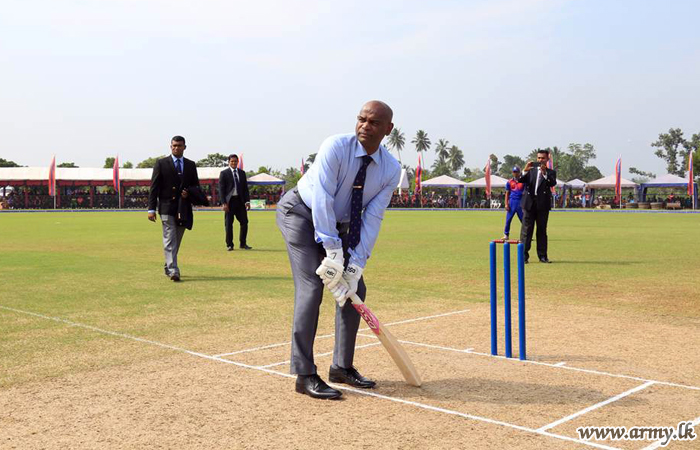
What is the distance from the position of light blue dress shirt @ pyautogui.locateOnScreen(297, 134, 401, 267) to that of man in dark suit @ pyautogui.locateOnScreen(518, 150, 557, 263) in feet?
31.6

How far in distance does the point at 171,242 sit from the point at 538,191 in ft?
24.0

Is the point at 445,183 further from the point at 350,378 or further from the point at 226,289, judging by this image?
the point at 350,378

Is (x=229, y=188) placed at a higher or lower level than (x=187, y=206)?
higher

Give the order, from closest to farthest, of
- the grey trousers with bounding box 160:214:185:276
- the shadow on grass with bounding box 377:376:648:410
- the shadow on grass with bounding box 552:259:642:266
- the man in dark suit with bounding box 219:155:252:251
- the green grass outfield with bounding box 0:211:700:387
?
1. the shadow on grass with bounding box 377:376:648:410
2. the green grass outfield with bounding box 0:211:700:387
3. the grey trousers with bounding box 160:214:185:276
4. the shadow on grass with bounding box 552:259:642:266
5. the man in dark suit with bounding box 219:155:252:251

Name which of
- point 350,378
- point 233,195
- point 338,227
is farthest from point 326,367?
point 233,195

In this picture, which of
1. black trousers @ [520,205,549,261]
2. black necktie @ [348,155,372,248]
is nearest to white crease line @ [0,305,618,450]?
black necktie @ [348,155,372,248]

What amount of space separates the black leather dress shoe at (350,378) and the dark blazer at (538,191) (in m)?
10.0

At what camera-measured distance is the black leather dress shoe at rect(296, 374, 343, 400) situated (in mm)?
4910


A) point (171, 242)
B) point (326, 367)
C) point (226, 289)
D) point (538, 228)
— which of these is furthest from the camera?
point (538, 228)

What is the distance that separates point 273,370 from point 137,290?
16.8 feet

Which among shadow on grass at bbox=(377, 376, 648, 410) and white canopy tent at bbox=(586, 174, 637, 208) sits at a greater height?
white canopy tent at bbox=(586, 174, 637, 208)

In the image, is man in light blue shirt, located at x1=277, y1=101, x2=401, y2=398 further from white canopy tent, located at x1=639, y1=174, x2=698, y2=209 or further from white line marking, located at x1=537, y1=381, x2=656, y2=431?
white canopy tent, located at x1=639, y1=174, x2=698, y2=209

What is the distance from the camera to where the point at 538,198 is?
47.9ft

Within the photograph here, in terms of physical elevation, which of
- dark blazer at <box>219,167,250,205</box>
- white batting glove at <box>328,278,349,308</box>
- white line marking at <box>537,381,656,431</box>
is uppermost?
dark blazer at <box>219,167,250,205</box>
